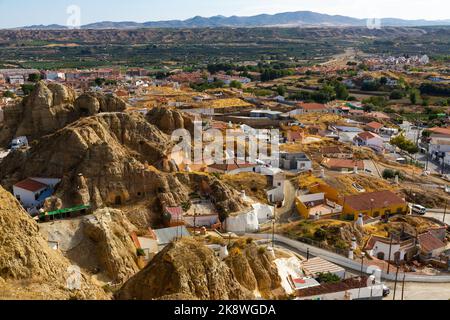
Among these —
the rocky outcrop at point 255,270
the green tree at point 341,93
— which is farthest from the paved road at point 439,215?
the green tree at point 341,93

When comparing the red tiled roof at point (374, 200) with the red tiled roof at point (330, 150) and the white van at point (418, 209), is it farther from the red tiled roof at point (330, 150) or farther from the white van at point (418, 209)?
the red tiled roof at point (330, 150)

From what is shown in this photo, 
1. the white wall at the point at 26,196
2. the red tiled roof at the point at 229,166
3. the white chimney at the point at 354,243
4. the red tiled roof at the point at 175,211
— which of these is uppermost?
the white wall at the point at 26,196

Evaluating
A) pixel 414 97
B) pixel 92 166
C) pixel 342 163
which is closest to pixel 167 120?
Answer: pixel 92 166

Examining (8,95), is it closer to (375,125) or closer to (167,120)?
(167,120)

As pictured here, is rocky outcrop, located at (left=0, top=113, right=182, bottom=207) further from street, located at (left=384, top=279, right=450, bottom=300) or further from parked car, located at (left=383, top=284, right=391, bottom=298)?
street, located at (left=384, top=279, right=450, bottom=300)

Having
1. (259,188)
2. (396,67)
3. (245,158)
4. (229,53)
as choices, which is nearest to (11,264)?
(259,188)

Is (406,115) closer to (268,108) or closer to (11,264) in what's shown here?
(268,108)

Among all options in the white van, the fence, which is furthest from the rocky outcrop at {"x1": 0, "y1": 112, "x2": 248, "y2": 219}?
the white van
